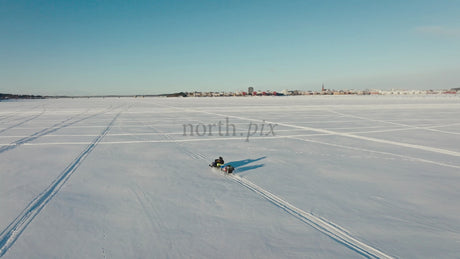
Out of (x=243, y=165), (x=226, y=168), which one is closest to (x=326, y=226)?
(x=226, y=168)

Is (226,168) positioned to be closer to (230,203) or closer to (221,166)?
(221,166)

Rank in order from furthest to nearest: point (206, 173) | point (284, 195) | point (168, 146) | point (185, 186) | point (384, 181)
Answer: point (168, 146) < point (206, 173) < point (384, 181) < point (185, 186) < point (284, 195)

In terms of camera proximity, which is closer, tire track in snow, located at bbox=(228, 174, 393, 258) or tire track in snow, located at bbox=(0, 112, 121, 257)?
tire track in snow, located at bbox=(228, 174, 393, 258)

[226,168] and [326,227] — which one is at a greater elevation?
[226,168]

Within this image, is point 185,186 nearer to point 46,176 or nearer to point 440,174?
point 46,176

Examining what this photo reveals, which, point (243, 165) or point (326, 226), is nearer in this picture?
point (326, 226)

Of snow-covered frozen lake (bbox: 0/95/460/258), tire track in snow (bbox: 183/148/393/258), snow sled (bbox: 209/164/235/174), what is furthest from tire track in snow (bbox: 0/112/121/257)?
tire track in snow (bbox: 183/148/393/258)

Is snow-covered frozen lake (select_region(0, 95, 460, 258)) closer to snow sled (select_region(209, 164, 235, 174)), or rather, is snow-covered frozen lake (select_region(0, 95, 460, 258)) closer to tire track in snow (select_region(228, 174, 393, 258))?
tire track in snow (select_region(228, 174, 393, 258))

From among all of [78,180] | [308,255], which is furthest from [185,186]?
[308,255]
